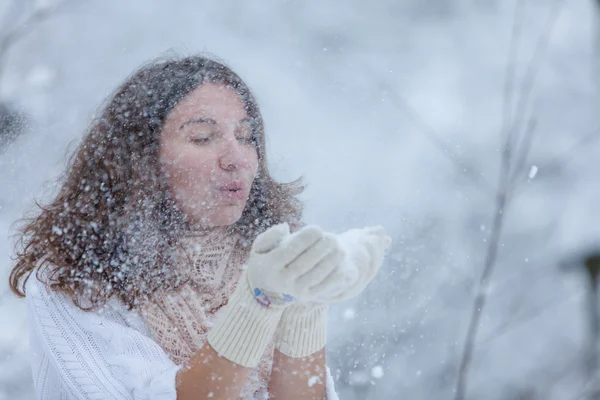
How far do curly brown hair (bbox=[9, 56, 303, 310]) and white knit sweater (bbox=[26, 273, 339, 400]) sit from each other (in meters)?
0.03

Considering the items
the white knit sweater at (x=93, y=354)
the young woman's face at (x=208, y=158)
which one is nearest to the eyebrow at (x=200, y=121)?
the young woman's face at (x=208, y=158)

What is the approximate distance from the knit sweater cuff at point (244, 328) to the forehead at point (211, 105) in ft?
1.41

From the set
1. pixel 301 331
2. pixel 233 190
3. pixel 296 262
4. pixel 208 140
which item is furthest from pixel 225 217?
pixel 296 262

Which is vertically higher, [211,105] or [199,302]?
[211,105]

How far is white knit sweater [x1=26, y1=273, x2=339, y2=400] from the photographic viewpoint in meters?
1.16

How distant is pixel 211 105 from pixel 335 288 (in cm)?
58

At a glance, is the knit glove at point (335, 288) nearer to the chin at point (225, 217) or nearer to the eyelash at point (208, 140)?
the chin at point (225, 217)

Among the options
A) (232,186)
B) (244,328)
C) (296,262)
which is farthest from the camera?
(232,186)

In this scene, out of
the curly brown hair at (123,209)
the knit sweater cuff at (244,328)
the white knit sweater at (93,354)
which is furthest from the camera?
the curly brown hair at (123,209)

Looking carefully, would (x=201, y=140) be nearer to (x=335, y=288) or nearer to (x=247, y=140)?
(x=247, y=140)

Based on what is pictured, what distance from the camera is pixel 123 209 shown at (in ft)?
4.47

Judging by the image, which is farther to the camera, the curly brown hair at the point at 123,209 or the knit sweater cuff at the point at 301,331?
the curly brown hair at the point at 123,209

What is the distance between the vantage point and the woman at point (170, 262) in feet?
3.56

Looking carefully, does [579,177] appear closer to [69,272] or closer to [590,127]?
[590,127]
